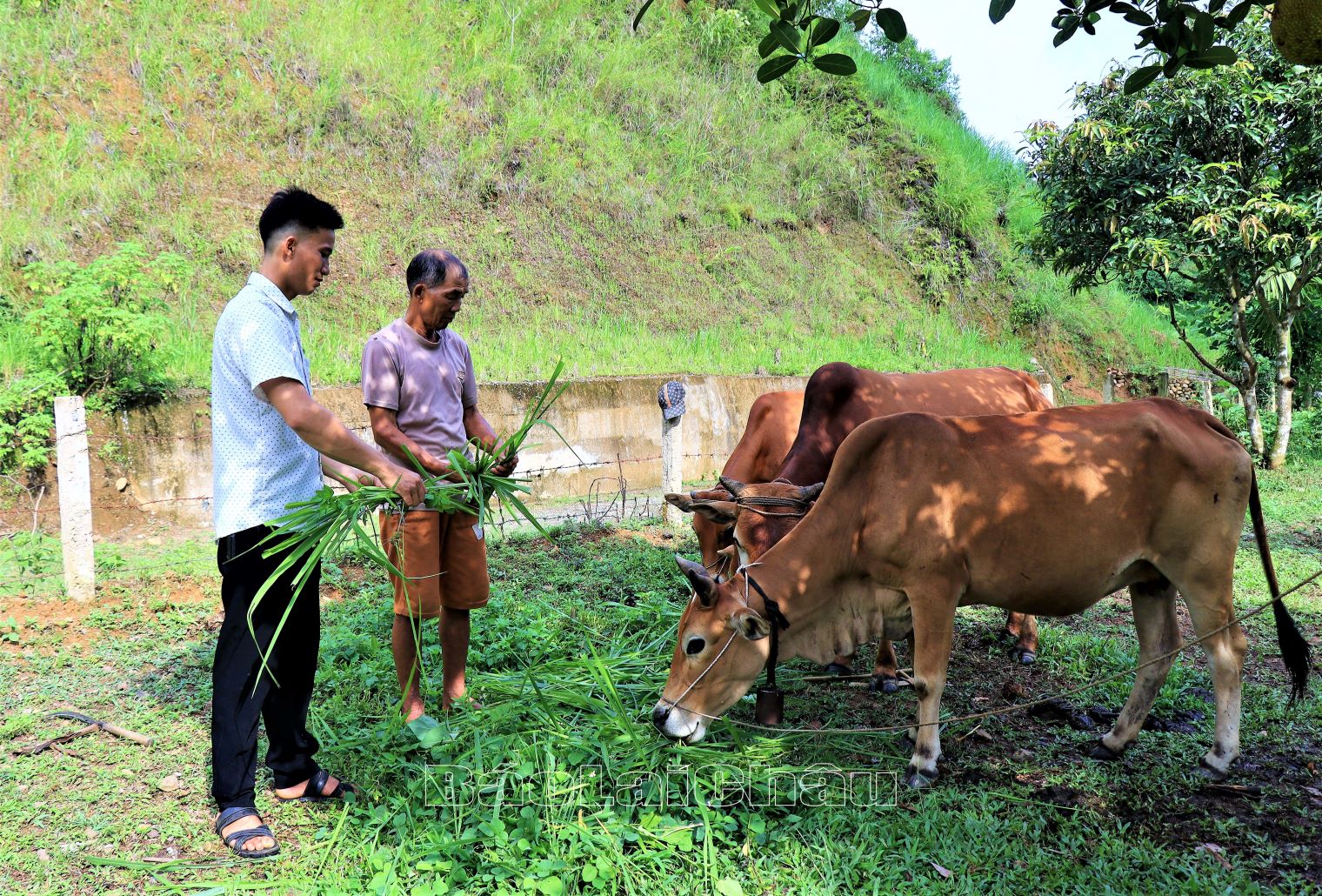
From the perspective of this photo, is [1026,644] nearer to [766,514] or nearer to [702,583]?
[766,514]

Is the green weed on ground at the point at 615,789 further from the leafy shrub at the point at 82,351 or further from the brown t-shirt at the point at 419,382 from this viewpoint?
the leafy shrub at the point at 82,351

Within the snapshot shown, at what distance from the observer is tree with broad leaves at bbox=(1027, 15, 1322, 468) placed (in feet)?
32.9

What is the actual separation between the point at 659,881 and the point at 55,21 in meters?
13.6

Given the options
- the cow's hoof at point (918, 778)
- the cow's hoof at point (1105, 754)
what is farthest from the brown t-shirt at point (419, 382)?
the cow's hoof at point (1105, 754)

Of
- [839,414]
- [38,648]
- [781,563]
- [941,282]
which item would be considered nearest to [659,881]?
[781,563]

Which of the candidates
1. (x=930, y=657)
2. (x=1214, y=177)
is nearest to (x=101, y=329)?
(x=930, y=657)

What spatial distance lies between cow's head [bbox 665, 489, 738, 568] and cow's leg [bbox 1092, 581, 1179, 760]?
188cm

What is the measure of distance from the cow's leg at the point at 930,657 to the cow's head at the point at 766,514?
722mm

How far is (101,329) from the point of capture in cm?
762

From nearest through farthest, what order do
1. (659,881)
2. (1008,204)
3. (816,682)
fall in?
(659,881)
(816,682)
(1008,204)

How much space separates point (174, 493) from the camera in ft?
26.0

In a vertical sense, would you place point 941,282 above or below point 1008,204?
below

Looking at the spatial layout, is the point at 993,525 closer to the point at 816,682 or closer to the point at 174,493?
the point at 816,682

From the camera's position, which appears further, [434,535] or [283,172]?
[283,172]
